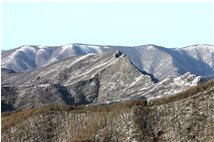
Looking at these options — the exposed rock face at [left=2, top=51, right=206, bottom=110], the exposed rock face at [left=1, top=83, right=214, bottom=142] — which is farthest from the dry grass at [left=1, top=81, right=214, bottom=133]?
the exposed rock face at [left=2, top=51, right=206, bottom=110]

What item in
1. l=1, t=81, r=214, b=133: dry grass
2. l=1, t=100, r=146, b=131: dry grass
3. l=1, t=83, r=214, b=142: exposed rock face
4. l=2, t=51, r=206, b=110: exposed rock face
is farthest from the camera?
l=2, t=51, r=206, b=110: exposed rock face

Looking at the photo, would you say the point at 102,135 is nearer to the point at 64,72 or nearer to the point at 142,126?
the point at 142,126

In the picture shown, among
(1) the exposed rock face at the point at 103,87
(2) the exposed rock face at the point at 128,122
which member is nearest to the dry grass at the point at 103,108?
(2) the exposed rock face at the point at 128,122

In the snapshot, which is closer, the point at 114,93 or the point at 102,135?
the point at 102,135

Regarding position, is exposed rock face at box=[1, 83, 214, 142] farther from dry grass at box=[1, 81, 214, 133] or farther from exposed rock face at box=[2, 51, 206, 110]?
exposed rock face at box=[2, 51, 206, 110]

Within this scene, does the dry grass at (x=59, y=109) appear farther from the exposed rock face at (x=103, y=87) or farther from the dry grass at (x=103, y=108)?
the exposed rock face at (x=103, y=87)

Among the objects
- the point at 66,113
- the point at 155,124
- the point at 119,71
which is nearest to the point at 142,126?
the point at 155,124

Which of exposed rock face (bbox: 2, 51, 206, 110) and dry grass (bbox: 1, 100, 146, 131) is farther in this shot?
exposed rock face (bbox: 2, 51, 206, 110)

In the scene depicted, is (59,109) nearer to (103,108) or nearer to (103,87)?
(103,108)

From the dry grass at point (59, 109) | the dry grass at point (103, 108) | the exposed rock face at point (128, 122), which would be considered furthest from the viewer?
the dry grass at point (59, 109)
